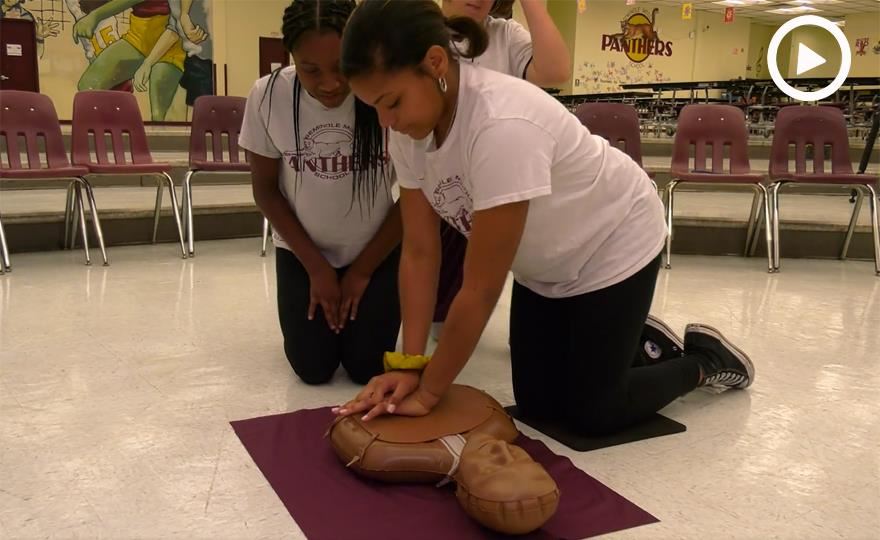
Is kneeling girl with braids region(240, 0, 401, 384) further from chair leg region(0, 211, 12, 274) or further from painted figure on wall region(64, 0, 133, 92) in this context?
painted figure on wall region(64, 0, 133, 92)

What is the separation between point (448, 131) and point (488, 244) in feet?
0.72

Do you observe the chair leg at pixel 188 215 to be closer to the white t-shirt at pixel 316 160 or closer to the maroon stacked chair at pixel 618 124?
the white t-shirt at pixel 316 160

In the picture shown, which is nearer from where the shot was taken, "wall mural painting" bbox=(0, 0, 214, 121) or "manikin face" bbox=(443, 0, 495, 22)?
"manikin face" bbox=(443, 0, 495, 22)

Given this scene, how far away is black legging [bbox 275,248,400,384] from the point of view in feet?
6.38

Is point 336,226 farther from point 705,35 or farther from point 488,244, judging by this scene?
point 705,35

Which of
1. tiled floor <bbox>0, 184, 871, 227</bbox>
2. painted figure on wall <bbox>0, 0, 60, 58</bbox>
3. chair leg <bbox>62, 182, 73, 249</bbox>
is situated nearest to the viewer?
chair leg <bbox>62, 182, 73, 249</bbox>

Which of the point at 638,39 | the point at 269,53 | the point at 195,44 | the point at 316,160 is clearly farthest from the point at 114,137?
the point at 638,39

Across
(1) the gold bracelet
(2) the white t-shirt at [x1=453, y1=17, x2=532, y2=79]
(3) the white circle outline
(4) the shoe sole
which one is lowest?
(4) the shoe sole

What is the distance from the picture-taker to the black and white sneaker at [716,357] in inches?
74.0


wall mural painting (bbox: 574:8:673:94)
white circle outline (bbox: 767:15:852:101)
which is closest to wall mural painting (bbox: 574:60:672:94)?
wall mural painting (bbox: 574:8:673:94)

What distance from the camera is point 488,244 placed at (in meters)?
1.23

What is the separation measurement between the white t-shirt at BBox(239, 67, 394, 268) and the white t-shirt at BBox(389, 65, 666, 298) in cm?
45

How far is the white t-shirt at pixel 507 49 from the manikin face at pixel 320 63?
471mm

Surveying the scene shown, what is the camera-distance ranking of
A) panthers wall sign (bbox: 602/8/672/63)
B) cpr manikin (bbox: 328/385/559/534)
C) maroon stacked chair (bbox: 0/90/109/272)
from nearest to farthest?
cpr manikin (bbox: 328/385/559/534) < maroon stacked chair (bbox: 0/90/109/272) < panthers wall sign (bbox: 602/8/672/63)
